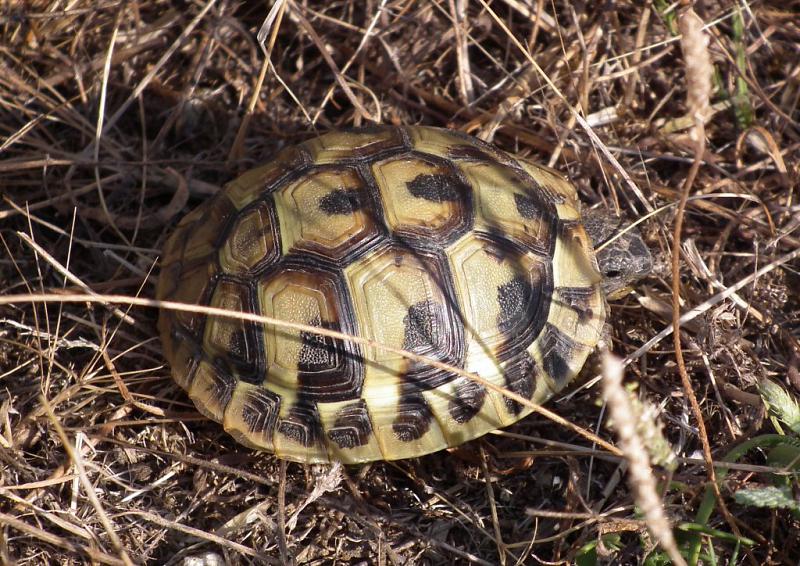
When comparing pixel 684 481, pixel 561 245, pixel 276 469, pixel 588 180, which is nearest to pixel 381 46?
pixel 588 180

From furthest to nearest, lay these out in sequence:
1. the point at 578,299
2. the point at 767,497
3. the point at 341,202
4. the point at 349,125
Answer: the point at 349,125 → the point at 578,299 → the point at 341,202 → the point at 767,497

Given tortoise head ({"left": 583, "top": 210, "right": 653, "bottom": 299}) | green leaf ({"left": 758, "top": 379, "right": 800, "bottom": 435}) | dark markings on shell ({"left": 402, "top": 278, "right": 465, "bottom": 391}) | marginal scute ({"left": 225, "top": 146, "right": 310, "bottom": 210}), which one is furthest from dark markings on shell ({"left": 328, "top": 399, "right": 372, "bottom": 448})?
green leaf ({"left": 758, "top": 379, "right": 800, "bottom": 435})

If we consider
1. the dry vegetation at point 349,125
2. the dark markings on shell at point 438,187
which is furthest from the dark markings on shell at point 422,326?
the dry vegetation at point 349,125

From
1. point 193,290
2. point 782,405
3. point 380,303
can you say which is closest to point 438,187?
point 380,303

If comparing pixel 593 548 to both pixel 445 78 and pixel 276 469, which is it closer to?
pixel 276 469

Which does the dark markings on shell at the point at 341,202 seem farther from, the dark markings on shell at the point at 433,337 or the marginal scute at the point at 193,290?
the marginal scute at the point at 193,290

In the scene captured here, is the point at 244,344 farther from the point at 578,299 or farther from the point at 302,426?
the point at 578,299
